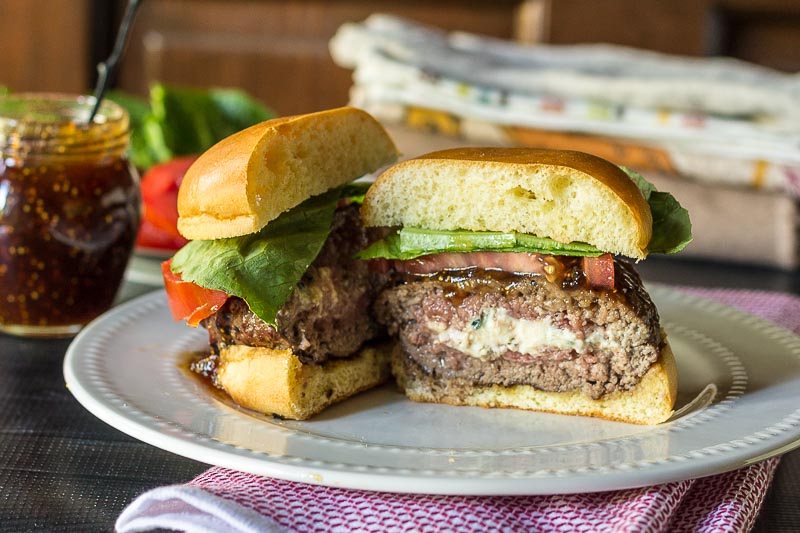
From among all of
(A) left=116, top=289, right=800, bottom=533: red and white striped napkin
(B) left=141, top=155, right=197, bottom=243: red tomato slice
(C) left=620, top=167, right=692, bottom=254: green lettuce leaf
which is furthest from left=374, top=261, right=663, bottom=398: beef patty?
(B) left=141, top=155, right=197, bottom=243: red tomato slice

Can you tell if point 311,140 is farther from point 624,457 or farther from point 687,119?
point 687,119

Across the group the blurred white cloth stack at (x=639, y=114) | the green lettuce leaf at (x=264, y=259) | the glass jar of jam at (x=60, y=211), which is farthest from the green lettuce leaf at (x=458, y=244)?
the blurred white cloth stack at (x=639, y=114)

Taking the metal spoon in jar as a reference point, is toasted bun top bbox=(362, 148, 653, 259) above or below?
below

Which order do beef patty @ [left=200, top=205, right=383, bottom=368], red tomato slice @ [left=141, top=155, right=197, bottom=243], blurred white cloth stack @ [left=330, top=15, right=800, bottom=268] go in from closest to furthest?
beef patty @ [left=200, top=205, right=383, bottom=368]
red tomato slice @ [left=141, top=155, right=197, bottom=243]
blurred white cloth stack @ [left=330, top=15, right=800, bottom=268]

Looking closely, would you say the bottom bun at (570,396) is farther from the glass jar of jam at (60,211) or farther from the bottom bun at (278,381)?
the glass jar of jam at (60,211)

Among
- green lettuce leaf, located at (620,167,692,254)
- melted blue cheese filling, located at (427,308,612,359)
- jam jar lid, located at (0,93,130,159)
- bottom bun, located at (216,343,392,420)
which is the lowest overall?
bottom bun, located at (216,343,392,420)

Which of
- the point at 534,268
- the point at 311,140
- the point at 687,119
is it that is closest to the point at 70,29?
the point at 687,119

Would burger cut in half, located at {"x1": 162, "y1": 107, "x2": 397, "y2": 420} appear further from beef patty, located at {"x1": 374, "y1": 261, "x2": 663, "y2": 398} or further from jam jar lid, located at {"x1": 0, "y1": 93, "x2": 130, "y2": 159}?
jam jar lid, located at {"x1": 0, "y1": 93, "x2": 130, "y2": 159}

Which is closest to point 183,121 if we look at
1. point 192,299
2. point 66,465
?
point 192,299

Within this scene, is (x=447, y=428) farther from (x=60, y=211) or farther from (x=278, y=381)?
(x=60, y=211)
